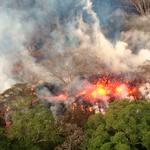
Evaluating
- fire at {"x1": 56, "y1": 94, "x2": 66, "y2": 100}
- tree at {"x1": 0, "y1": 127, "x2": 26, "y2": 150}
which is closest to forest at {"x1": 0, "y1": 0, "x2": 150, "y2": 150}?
fire at {"x1": 56, "y1": 94, "x2": 66, "y2": 100}

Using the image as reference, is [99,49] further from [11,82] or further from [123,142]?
[123,142]

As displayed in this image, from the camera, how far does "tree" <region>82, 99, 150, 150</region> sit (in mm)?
11250

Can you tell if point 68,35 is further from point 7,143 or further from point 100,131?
point 7,143

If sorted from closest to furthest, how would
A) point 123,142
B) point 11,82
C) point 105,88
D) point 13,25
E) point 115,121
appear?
1. point 123,142
2. point 115,121
3. point 11,82
4. point 13,25
5. point 105,88

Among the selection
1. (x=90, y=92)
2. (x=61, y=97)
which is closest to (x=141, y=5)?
(x=90, y=92)

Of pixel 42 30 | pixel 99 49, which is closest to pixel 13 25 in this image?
pixel 42 30

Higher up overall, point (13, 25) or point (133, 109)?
point (13, 25)

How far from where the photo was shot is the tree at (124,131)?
11250 millimetres

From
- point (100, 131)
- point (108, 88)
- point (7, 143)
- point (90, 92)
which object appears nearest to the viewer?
point (7, 143)

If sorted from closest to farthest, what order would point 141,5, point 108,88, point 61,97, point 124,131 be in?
point 124,131, point 61,97, point 108,88, point 141,5

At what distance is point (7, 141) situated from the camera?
820cm

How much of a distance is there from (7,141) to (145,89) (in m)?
24.8

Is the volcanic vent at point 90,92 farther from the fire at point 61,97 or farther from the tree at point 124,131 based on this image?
the tree at point 124,131

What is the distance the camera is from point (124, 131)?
41.6ft
